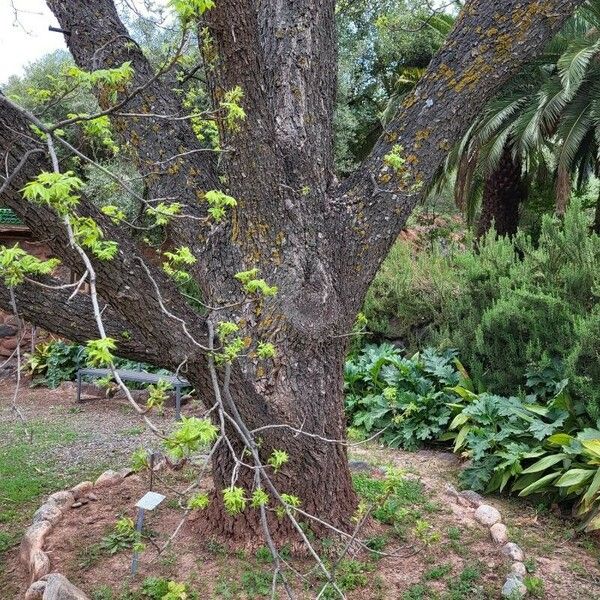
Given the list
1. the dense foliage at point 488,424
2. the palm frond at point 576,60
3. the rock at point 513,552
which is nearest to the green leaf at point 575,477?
the dense foliage at point 488,424

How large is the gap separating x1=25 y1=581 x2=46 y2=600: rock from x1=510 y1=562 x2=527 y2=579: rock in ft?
6.63

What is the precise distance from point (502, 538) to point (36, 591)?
2171mm

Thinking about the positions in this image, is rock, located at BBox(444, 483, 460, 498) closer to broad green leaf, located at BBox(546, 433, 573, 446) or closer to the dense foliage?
the dense foliage

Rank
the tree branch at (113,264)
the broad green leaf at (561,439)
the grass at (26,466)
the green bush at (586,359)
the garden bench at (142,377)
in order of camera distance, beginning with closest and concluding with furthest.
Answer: the tree branch at (113,264)
the broad green leaf at (561,439)
the grass at (26,466)
the green bush at (586,359)
the garden bench at (142,377)

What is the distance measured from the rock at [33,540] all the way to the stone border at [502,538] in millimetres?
2148

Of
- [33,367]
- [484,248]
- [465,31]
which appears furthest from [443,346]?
[33,367]

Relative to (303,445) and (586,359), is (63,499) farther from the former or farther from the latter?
(586,359)

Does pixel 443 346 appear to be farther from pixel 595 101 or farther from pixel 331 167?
pixel 595 101

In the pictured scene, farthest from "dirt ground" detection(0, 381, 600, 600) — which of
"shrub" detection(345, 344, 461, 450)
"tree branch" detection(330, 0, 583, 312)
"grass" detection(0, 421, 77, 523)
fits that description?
"tree branch" detection(330, 0, 583, 312)

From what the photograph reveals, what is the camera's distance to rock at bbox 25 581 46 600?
7.70 feet

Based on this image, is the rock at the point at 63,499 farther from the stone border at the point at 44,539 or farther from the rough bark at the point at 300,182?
the rough bark at the point at 300,182

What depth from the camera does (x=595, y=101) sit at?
6.68 meters

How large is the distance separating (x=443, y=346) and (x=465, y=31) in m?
3.21

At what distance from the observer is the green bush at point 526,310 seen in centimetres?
413
